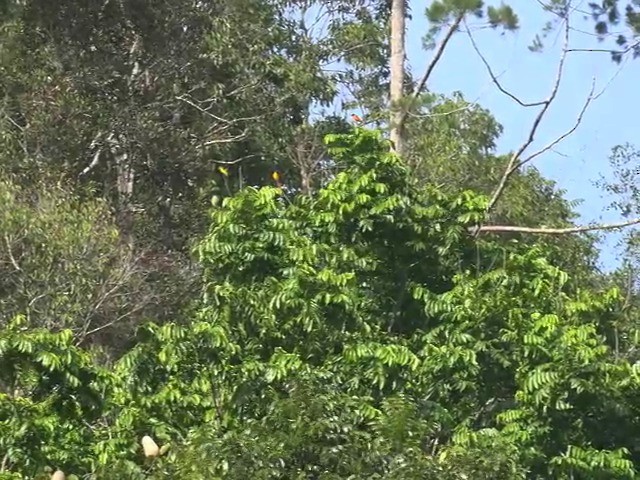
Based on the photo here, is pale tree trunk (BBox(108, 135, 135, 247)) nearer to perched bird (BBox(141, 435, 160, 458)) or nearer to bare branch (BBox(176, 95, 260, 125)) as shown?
bare branch (BBox(176, 95, 260, 125))

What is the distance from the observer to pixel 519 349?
9.02 m

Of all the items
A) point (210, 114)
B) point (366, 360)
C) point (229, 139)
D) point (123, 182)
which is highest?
point (210, 114)

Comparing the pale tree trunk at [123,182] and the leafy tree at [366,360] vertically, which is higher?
the pale tree trunk at [123,182]

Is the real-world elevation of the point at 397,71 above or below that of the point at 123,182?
above

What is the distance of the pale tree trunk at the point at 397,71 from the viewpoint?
514 inches

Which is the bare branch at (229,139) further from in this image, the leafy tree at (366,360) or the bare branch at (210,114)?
the leafy tree at (366,360)

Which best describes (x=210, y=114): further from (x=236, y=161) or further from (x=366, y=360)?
(x=366, y=360)

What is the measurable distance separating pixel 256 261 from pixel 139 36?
6692mm

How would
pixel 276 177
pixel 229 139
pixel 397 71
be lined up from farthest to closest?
pixel 276 177 < pixel 229 139 < pixel 397 71

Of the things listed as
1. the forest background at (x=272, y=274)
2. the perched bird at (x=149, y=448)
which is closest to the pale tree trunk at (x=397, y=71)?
the forest background at (x=272, y=274)

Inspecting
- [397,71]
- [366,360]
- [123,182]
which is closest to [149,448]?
[366,360]

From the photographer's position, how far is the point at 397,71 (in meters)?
13.8

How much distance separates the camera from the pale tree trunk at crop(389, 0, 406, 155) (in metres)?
13.1

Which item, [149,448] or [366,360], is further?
[366,360]
